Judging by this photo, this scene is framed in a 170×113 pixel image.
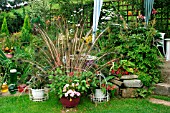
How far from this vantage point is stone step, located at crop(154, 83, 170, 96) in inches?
194

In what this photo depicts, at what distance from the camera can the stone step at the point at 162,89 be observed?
493cm

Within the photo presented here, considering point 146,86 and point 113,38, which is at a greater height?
point 113,38

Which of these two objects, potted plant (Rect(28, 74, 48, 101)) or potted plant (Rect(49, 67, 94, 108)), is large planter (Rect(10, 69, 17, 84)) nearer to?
potted plant (Rect(28, 74, 48, 101))

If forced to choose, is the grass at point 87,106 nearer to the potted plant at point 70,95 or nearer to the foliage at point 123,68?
the potted plant at point 70,95

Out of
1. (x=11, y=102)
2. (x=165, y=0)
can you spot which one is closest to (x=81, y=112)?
(x=11, y=102)

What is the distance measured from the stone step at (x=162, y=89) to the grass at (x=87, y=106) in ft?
1.44

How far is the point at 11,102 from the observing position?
471 cm

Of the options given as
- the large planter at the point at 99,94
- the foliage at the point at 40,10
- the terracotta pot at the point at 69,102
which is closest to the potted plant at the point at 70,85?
the terracotta pot at the point at 69,102

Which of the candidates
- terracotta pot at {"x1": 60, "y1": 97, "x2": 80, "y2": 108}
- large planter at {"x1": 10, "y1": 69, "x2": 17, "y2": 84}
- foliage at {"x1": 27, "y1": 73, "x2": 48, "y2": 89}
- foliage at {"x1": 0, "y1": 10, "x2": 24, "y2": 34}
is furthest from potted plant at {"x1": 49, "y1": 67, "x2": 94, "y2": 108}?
foliage at {"x1": 0, "y1": 10, "x2": 24, "y2": 34}

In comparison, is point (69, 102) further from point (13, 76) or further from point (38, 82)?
point (13, 76)

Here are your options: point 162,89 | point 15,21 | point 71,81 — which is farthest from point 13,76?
point 15,21

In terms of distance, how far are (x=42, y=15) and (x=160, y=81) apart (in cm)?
625

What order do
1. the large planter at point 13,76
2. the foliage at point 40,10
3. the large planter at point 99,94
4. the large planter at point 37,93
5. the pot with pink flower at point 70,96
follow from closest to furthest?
the pot with pink flower at point 70,96
the large planter at point 99,94
the large planter at point 37,93
the large planter at point 13,76
the foliage at point 40,10

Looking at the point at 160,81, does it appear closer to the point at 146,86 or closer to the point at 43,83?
the point at 146,86
